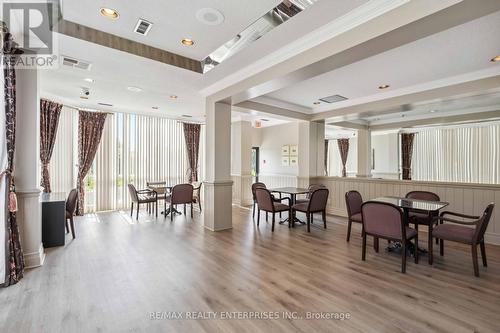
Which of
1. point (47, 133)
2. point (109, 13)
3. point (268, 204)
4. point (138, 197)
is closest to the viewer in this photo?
point (109, 13)

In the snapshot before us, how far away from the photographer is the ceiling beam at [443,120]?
5.90 meters

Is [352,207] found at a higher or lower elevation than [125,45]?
lower

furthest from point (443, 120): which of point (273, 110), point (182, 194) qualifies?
point (182, 194)

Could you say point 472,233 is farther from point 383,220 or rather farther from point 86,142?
point 86,142

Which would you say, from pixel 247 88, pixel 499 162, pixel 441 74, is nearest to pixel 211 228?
pixel 247 88

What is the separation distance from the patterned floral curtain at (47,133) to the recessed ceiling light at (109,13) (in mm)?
3881

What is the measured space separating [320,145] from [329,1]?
4.85 metres

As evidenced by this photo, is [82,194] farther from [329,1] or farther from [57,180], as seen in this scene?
[329,1]

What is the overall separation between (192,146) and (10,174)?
17.6ft

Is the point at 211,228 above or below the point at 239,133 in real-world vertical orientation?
below

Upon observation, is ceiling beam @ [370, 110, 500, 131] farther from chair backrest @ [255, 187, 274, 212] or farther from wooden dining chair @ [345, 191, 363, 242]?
chair backrest @ [255, 187, 274, 212]

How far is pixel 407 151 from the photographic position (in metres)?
8.39

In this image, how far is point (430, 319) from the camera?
2.05 m

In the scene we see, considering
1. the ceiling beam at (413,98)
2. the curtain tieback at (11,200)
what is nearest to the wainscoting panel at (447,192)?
the ceiling beam at (413,98)
